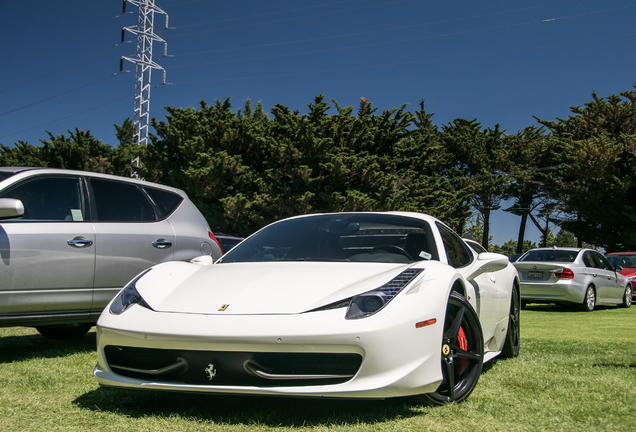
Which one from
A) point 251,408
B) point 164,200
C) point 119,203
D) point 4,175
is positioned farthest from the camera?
point 164,200

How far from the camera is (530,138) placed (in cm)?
4547

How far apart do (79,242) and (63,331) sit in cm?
166

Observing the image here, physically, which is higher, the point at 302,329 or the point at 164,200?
the point at 164,200

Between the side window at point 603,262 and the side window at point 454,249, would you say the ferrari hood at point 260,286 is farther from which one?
the side window at point 603,262

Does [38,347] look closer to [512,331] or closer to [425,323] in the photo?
[425,323]

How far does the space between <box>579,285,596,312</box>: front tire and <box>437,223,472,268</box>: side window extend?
Answer: 8.92m

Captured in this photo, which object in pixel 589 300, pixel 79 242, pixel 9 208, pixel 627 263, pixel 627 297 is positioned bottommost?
pixel 627 297

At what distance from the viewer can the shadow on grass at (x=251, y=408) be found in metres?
2.86

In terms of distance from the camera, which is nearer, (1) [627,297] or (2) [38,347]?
(2) [38,347]

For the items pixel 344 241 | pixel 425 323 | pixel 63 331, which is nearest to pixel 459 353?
pixel 425 323

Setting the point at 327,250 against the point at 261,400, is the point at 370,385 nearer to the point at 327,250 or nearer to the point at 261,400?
the point at 261,400

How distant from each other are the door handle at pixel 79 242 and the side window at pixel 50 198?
0.21 meters

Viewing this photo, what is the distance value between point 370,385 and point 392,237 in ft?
5.22

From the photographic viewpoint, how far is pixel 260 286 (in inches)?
123
